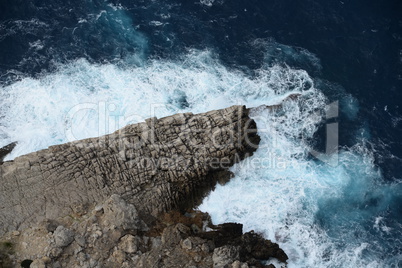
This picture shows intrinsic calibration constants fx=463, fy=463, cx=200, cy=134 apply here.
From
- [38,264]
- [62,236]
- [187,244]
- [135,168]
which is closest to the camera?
[38,264]

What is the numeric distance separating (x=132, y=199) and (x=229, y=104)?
782 inches

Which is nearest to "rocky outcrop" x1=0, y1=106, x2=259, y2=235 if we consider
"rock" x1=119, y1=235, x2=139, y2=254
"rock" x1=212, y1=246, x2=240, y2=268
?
"rock" x1=119, y1=235, x2=139, y2=254

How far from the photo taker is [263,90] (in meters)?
66.9

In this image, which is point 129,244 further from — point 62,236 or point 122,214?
point 62,236

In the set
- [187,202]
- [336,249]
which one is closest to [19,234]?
[187,202]

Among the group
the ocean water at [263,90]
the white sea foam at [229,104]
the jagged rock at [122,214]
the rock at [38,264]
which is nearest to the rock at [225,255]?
the white sea foam at [229,104]

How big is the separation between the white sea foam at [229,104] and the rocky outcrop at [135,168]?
3549 mm

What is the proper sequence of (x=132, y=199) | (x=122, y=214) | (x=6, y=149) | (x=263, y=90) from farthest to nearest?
1. (x=263, y=90)
2. (x=6, y=149)
3. (x=132, y=199)
4. (x=122, y=214)

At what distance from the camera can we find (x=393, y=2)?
7488cm

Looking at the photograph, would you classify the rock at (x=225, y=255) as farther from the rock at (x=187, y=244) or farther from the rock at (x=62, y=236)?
the rock at (x=62, y=236)

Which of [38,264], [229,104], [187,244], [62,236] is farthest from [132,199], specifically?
[229,104]

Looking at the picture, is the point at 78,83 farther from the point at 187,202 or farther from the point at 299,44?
the point at 299,44

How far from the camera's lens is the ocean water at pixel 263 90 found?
191 feet

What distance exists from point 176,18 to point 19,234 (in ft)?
134
